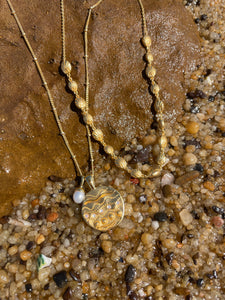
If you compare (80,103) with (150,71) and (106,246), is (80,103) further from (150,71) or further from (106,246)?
(106,246)

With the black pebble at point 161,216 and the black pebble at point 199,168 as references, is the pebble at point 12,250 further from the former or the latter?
the black pebble at point 199,168

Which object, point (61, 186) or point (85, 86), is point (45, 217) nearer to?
point (61, 186)

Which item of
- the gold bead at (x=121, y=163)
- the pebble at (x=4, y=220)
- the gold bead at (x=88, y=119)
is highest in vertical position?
the gold bead at (x=88, y=119)

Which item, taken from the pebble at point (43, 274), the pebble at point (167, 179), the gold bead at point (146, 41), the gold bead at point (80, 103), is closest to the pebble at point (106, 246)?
the pebble at point (43, 274)

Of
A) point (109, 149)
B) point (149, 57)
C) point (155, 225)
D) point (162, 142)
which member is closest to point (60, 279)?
point (155, 225)

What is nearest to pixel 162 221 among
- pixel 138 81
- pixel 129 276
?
pixel 129 276

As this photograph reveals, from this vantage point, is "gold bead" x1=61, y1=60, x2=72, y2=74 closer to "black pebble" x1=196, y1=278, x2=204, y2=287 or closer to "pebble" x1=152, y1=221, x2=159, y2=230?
"pebble" x1=152, y1=221, x2=159, y2=230

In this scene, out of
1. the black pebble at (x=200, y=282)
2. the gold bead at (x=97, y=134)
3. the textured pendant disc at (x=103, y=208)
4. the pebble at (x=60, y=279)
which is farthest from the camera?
the gold bead at (x=97, y=134)

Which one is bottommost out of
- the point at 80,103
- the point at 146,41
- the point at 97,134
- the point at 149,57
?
the point at 97,134
